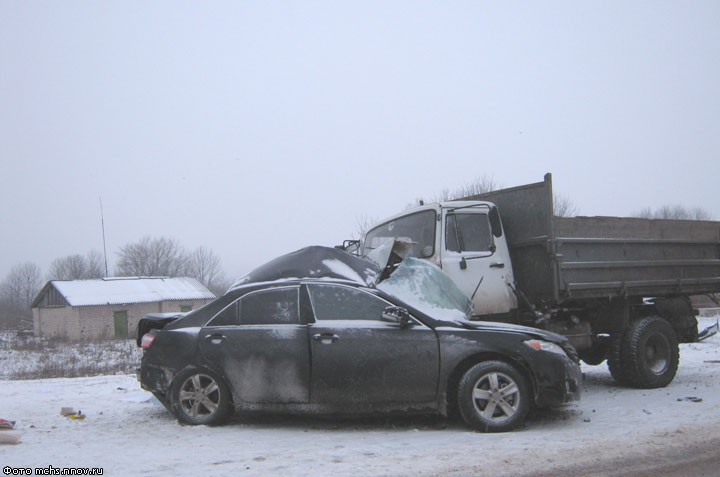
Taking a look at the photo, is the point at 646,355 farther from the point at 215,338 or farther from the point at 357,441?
the point at 215,338

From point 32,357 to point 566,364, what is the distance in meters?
25.4

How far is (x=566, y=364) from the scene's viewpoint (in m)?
6.01

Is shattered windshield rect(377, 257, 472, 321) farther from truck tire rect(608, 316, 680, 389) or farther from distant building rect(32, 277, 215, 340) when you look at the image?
distant building rect(32, 277, 215, 340)

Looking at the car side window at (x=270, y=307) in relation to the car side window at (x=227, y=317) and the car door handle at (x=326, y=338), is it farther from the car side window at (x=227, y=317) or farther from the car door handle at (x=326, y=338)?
the car door handle at (x=326, y=338)

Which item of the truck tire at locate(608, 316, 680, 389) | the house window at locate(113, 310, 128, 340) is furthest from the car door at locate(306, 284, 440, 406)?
the house window at locate(113, 310, 128, 340)

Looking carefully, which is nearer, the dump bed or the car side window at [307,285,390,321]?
the car side window at [307,285,390,321]

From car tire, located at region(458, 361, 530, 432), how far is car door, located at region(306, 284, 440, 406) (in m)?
0.33

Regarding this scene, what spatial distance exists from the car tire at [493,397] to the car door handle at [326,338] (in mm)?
1281

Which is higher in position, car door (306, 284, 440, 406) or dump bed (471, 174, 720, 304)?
dump bed (471, 174, 720, 304)

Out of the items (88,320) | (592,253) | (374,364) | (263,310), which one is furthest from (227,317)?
(88,320)

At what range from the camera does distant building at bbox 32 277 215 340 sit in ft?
139

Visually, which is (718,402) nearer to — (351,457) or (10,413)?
(351,457)

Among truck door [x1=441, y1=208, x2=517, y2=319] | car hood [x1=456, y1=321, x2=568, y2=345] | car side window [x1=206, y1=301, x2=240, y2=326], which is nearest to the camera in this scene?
car hood [x1=456, y1=321, x2=568, y2=345]

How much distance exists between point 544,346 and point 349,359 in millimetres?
1921
